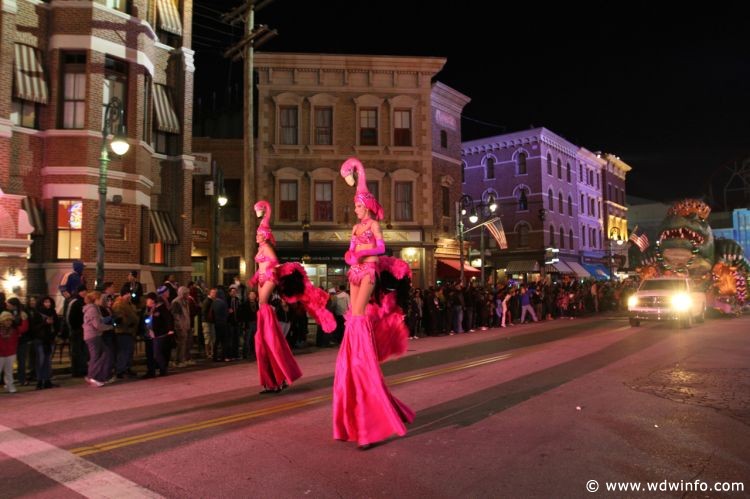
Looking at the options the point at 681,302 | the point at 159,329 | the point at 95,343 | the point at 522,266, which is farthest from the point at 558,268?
the point at 95,343

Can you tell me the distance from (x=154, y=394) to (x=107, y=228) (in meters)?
10.5

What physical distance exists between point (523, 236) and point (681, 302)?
25189mm

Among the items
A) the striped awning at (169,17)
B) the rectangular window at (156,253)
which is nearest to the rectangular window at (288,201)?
the rectangular window at (156,253)

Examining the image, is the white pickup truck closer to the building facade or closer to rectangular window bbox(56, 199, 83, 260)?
rectangular window bbox(56, 199, 83, 260)

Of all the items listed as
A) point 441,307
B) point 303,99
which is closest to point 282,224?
point 303,99

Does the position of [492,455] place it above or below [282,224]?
below

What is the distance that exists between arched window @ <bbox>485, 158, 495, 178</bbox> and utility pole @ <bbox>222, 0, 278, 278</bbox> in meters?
30.8

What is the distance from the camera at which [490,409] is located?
7191mm

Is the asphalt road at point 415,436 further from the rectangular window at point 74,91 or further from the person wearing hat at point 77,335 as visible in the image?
the rectangular window at point 74,91

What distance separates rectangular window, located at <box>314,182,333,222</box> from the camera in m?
29.8

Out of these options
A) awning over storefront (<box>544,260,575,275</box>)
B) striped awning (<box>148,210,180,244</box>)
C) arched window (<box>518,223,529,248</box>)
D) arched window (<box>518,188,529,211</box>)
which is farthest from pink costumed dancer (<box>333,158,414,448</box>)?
arched window (<box>518,223,529,248</box>)

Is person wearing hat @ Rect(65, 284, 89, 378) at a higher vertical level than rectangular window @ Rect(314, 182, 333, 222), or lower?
lower

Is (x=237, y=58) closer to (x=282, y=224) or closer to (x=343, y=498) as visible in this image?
(x=282, y=224)

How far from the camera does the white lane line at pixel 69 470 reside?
178 inches
